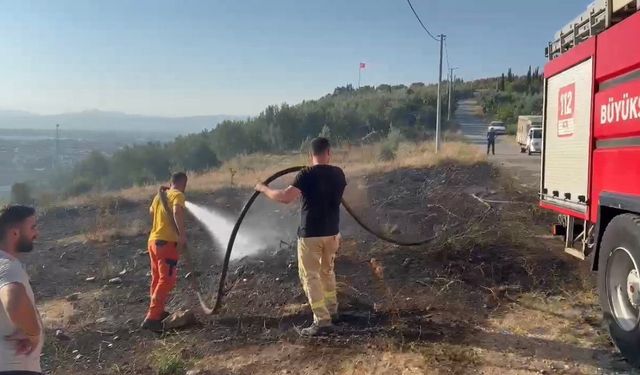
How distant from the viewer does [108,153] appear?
42.0 meters

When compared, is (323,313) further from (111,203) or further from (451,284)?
(111,203)

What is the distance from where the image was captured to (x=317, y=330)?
5105 millimetres

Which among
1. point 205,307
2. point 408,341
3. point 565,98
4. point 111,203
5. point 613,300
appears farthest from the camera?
point 111,203

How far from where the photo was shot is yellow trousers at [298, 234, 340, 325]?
16.9 ft

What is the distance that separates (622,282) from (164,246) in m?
4.25

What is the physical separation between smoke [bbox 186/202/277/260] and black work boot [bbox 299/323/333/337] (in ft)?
10.5

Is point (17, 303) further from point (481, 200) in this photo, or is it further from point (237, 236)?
point (481, 200)

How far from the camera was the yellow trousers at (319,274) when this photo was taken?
5.15m

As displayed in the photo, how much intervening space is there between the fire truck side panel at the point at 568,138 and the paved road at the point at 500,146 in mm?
7535

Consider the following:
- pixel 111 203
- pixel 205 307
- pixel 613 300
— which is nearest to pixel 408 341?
pixel 613 300

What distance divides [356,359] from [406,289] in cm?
189

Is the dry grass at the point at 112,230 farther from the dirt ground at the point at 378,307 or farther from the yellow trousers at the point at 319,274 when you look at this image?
the yellow trousers at the point at 319,274

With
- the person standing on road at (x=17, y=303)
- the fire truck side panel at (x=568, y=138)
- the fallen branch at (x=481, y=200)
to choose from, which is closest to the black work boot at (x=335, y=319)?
the fire truck side panel at (x=568, y=138)

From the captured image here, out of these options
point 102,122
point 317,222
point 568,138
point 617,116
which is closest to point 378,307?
point 317,222
